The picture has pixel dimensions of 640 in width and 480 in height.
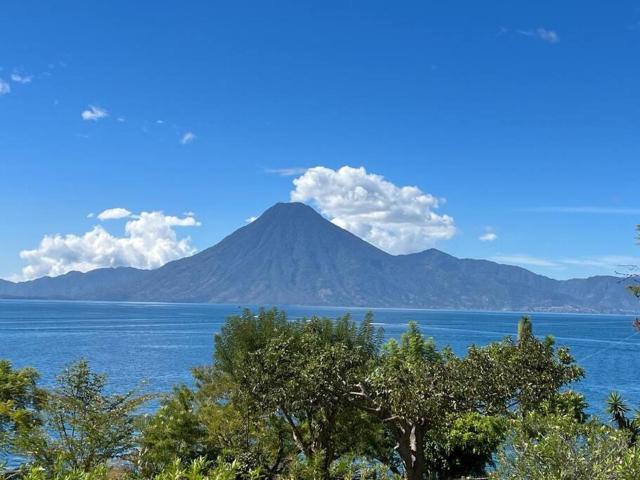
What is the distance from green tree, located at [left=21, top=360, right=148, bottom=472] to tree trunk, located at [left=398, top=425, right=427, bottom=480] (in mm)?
9899

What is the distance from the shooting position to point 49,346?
109m

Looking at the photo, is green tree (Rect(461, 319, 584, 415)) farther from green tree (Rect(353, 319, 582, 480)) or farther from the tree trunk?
the tree trunk

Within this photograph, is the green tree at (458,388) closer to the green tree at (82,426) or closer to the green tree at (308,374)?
the green tree at (308,374)

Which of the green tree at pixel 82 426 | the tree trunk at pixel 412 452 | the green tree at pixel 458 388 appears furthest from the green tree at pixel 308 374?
the green tree at pixel 82 426

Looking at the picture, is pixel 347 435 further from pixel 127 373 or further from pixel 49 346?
pixel 49 346

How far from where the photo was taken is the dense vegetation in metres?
12.9

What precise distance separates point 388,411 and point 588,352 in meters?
117

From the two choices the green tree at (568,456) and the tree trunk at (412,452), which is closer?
the green tree at (568,456)

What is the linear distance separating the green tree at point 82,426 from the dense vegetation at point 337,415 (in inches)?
2.3

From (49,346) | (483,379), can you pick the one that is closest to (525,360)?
(483,379)

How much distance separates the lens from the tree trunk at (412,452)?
2078 cm

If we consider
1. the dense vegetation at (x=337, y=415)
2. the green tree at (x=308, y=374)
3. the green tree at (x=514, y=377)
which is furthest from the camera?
the green tree at (x=308, y=374)

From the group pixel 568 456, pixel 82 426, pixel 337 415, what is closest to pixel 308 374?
pixel 337 415

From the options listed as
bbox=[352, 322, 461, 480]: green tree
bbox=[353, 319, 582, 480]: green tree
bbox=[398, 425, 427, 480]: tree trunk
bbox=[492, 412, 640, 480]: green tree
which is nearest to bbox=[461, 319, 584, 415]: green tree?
bbox=[353, 319, 582, 480]: green tree
